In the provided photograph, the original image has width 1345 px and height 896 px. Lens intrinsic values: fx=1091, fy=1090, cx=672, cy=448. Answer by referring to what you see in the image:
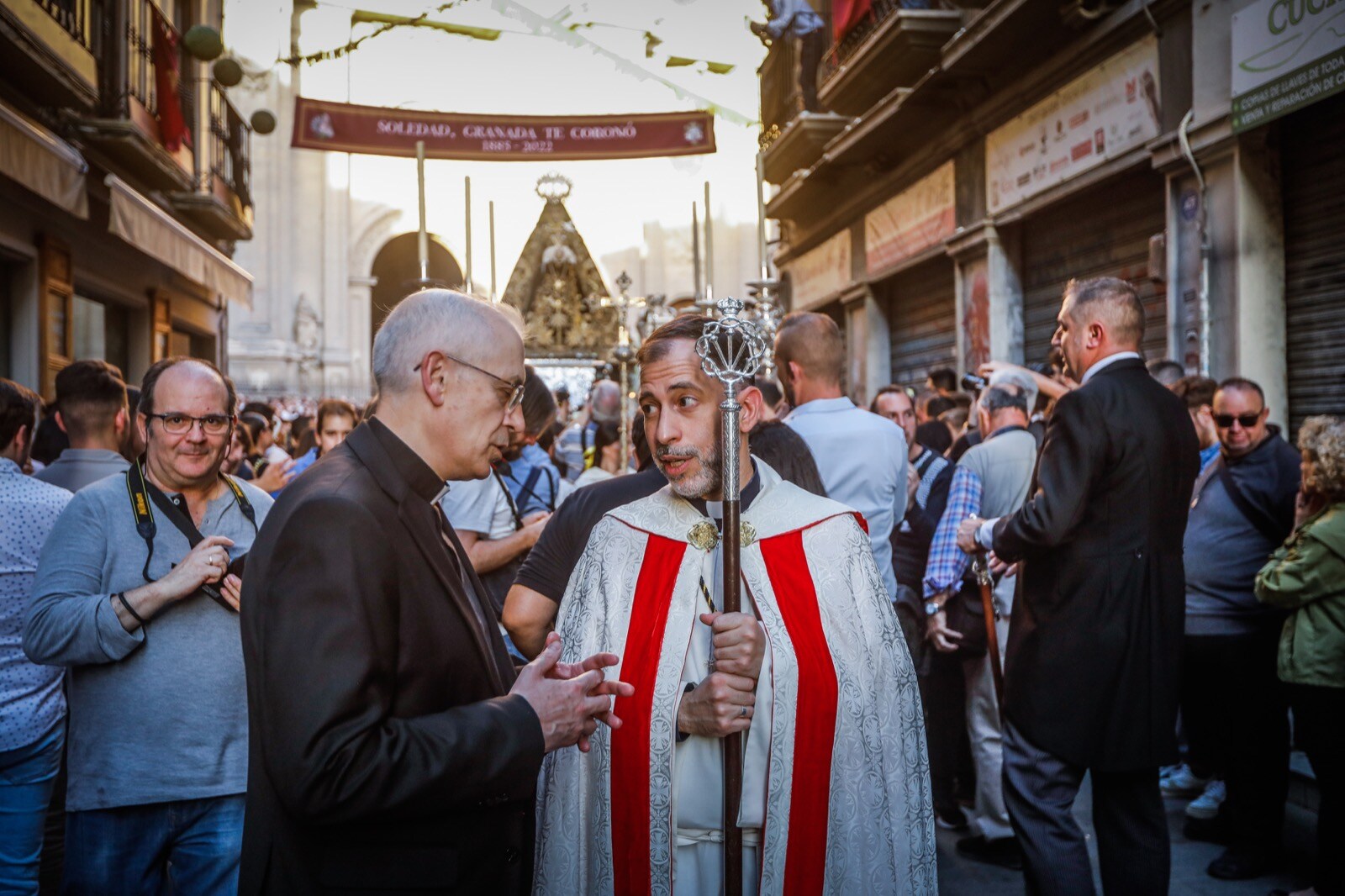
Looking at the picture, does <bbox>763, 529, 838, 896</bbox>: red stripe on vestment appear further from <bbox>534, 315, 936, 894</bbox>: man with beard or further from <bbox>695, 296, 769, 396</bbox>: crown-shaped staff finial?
<bbox>695, 296, 769, 396</bbox>: crown-shaped staff finial

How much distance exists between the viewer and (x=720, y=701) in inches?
88.6

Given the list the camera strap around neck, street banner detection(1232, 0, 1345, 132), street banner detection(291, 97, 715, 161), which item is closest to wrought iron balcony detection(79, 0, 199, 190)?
street banner detection(291, 97, 715, 161)

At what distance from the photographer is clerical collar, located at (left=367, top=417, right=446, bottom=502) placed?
1.96 metres

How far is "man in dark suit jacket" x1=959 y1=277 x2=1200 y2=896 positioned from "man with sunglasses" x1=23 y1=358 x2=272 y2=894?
8.14 ft

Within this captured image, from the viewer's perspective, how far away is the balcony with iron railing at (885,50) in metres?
10.4

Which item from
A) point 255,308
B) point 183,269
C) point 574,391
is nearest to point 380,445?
point 183,269

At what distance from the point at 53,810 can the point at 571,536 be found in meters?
3.49

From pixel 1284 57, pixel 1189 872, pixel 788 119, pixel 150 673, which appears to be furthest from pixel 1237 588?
pixel 788 119

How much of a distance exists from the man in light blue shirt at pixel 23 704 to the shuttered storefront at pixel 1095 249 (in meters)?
6.69

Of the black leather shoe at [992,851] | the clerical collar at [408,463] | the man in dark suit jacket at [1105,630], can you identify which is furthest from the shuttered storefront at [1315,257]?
the clerical collar at [408,463]

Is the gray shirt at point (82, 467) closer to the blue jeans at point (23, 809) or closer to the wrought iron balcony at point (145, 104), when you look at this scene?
the blue jeans at point (23, 809)

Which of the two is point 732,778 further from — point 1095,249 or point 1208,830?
point 1095,249

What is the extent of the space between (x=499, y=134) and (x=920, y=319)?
5.78 m

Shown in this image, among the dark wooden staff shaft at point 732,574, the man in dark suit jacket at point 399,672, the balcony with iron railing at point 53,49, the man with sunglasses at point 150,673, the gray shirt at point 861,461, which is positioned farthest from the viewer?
the balcony with iron railing at point 53,49
